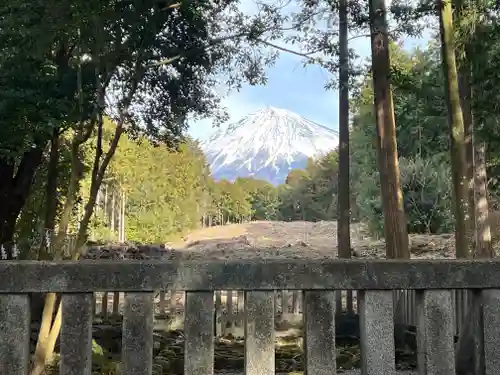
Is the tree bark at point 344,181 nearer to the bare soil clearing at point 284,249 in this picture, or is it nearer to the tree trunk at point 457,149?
the bare soil clearing at point 284,249

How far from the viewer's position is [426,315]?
2.37 meters

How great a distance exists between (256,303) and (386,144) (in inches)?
234

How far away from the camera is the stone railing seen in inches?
87.7

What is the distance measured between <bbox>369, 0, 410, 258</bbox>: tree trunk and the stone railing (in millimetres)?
5139

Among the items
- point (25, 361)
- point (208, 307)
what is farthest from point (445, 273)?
point (25, 361)

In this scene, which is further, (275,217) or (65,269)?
(275,217)

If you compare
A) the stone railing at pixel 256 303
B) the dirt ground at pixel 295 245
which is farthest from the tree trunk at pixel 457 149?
the dirt ground at pixel 295 245

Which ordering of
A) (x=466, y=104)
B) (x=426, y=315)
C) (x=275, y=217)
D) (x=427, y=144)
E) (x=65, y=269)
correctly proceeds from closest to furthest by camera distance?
1. (x=65, y=269)
2. (x=426, y=315)
3. (x=466, y=104)
4. (x=427, y=144)
5. (x=275, y=217)

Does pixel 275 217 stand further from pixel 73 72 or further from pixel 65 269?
pixel 65 269

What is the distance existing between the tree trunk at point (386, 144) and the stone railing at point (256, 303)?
16.9 ft

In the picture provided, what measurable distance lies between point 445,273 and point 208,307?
105 centimetres

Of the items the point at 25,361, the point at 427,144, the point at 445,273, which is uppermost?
the point at 427,144

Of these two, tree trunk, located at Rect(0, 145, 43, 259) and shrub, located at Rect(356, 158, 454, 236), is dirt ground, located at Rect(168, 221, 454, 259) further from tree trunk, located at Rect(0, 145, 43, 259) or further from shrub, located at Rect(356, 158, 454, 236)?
tree trunk, located at Rect(0, 145, 43, 259)

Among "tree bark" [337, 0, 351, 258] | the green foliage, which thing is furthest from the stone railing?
the green foliage
